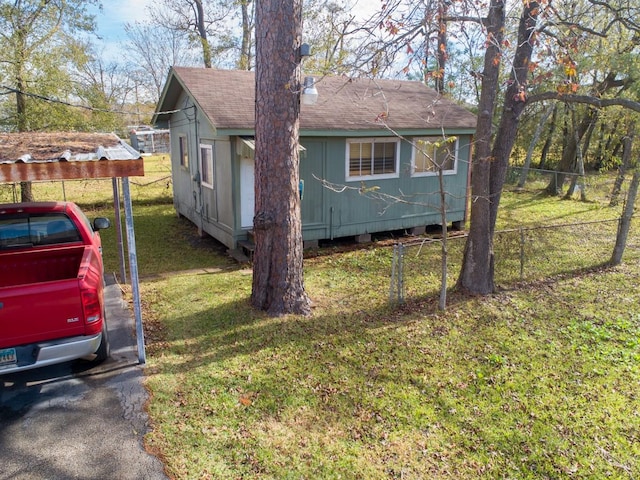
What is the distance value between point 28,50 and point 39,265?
9.82 metres

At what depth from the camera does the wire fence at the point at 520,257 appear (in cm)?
771

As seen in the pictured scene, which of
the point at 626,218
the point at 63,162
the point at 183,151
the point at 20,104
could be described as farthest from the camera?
the point at 183,151

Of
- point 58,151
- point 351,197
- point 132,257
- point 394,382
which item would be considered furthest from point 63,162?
point 351,197

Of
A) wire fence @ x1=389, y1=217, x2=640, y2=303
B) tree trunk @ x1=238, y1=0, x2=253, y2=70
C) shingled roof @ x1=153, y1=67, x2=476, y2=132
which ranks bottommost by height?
wire fence @ x1=389, y1=217, x2=640, y2=303

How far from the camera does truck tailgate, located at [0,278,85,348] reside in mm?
3787

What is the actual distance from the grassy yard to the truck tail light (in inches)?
36.9

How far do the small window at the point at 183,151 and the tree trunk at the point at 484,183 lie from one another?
7900 mm

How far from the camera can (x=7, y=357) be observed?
391 cm

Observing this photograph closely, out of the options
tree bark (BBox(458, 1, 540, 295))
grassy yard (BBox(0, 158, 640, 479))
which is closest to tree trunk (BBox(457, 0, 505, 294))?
tree bark (BBox(458, 1, 540, 295))

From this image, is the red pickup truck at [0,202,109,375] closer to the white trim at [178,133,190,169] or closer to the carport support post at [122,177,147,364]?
the carport support post at [122,177,147,364]

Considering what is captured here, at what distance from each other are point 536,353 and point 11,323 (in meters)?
5.46

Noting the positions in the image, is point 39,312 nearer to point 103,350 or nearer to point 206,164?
point 103,350

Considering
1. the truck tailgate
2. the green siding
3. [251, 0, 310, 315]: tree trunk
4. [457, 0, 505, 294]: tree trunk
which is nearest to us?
the truck tailgate

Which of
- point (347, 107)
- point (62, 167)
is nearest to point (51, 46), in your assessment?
point (347, 107)
